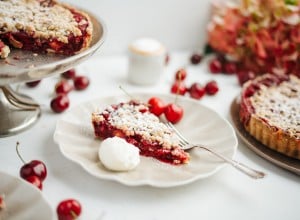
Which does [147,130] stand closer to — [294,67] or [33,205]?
[33,205]

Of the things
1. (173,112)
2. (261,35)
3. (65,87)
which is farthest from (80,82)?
(261,35)

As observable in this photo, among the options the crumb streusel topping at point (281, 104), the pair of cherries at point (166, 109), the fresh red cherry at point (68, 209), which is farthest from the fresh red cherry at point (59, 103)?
the crumb streusel topping at point (281, 104)

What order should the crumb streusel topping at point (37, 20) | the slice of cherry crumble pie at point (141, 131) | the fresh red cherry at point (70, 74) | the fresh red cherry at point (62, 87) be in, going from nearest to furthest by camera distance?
the slice of cherry crumble pie at point (141, 131) → the crumb streusel topping at point (37, 20) → the fresh red cherry at point (62, 87) → the fresh red cherry at point (70, 74)

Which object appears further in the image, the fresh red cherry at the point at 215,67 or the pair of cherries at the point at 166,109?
the fresh red cherry at the point at 215,67

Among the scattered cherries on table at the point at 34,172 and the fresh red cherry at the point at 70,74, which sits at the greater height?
the scattered cherries on table at the point at 34,172

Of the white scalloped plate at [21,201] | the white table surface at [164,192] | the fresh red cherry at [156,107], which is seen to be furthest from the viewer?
the fresh red cherry at [156,107]

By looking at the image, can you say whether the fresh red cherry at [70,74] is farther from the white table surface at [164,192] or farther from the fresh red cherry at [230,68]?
the fresh red cherry at [230,68]

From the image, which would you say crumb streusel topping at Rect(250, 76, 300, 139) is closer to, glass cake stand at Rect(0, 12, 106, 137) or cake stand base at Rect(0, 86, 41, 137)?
glass cake stand at Rect(0, 12, 106, 137)

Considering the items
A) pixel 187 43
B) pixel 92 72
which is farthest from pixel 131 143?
pixel 187 43
